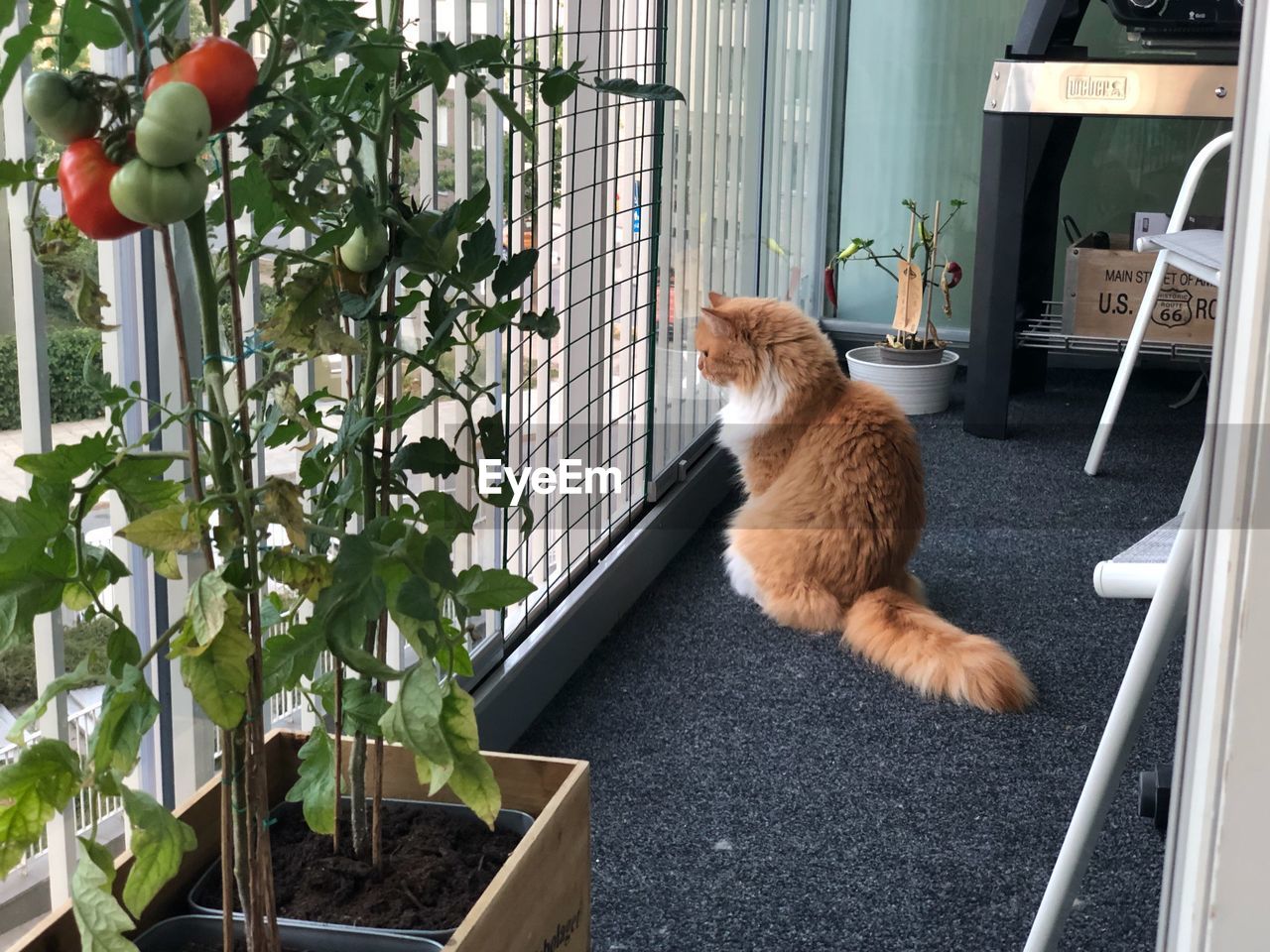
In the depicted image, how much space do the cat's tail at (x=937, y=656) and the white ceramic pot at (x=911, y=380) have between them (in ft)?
5.34

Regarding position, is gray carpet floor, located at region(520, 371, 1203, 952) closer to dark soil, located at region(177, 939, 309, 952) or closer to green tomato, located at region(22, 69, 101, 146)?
dark soil, located at region(177, 939, 309, 952)

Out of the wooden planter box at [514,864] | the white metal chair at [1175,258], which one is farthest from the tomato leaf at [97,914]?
the white metal chair at [1175,258]

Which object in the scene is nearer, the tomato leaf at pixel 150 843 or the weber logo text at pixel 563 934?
the tomato leaf at pixel 150 843

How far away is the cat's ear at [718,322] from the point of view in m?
2.40

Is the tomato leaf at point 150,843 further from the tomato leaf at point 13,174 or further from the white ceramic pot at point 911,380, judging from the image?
the white ceramic pot at point 911,380

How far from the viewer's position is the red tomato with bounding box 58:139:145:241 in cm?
58

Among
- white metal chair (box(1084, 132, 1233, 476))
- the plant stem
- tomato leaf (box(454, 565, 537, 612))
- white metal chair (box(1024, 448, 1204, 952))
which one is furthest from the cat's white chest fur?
the plant stem

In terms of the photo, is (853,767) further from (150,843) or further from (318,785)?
(150,843)

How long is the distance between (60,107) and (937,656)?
5.29 ft

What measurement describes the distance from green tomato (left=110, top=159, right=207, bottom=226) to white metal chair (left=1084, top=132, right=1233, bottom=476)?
1596 mm

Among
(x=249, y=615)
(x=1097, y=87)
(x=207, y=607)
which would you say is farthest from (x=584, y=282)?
(x=1097, y=87)

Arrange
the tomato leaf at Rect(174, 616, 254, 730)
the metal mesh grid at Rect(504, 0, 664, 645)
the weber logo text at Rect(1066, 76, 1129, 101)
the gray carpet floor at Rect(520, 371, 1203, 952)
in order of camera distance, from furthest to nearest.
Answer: the weber logo text at Rect(1066, 76, 1129, 101) → the metal mesh grid at Rect(504, 0, 664, 645) → the gray carpet floor at Rect(520, 371, 1203, 952) → the tomato leaf at Rect(174, 616, 254, 730)

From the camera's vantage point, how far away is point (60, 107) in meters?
0.58

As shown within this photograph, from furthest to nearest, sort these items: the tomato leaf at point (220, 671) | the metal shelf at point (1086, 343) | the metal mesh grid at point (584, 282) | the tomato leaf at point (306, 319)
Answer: the metal shelf at point (1086, 343)
the metal mesh grid at point (584, 282)
the tomato leaf at point (306, 319)
the tomato leaf at point (220, 671)
